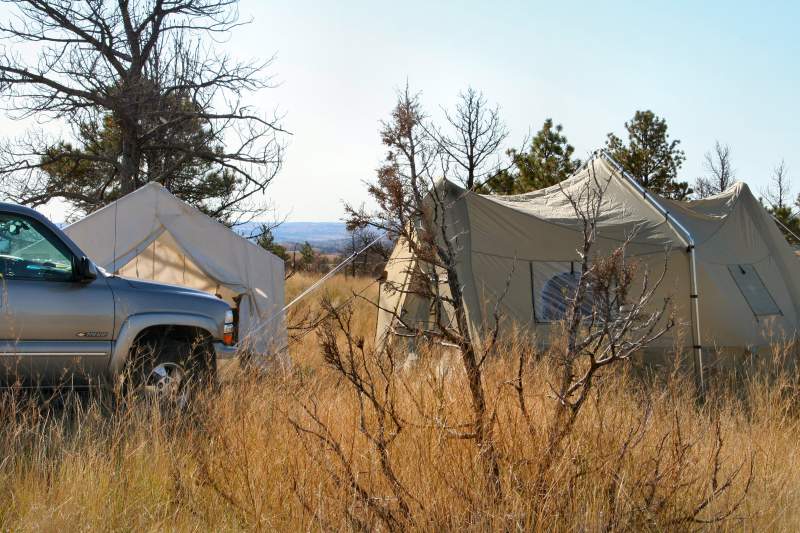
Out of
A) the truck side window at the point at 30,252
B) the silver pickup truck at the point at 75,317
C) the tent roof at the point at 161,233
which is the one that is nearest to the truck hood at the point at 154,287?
the silver pickup truck at the point at 75,317

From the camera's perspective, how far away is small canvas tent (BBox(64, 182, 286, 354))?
10.0m

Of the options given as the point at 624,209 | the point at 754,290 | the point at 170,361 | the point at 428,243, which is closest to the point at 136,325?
the point at 170,361

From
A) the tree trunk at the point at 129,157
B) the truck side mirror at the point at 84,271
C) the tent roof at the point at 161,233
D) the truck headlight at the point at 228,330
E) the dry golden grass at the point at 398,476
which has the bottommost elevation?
the dry golden grass at the point at 398,476

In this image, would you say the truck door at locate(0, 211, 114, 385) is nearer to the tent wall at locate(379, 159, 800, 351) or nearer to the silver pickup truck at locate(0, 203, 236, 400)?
the silver pickup truck at locate(0, 203, 236, 400)

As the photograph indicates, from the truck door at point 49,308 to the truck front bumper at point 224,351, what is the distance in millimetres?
1071

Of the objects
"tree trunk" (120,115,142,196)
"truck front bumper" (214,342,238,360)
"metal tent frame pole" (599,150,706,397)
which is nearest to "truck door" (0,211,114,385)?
"truck front bumper" (214,342,238,360)

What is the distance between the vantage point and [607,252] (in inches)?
377

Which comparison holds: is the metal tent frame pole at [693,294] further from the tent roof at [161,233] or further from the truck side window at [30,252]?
the truck side window at [30,252]

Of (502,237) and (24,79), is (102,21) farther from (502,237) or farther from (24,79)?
(502,237)

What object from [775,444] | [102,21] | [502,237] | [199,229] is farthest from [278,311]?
[102,21]

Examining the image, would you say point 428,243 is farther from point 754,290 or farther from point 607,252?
point 754,290

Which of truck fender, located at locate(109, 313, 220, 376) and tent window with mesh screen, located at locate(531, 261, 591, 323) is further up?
tent window with mesh screen, located at locate(531, 261, 591, 323)

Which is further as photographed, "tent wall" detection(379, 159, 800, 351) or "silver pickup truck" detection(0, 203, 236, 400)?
"tent wall" detection(379, 159, 800, 351)

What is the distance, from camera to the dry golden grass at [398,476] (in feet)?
12.8
